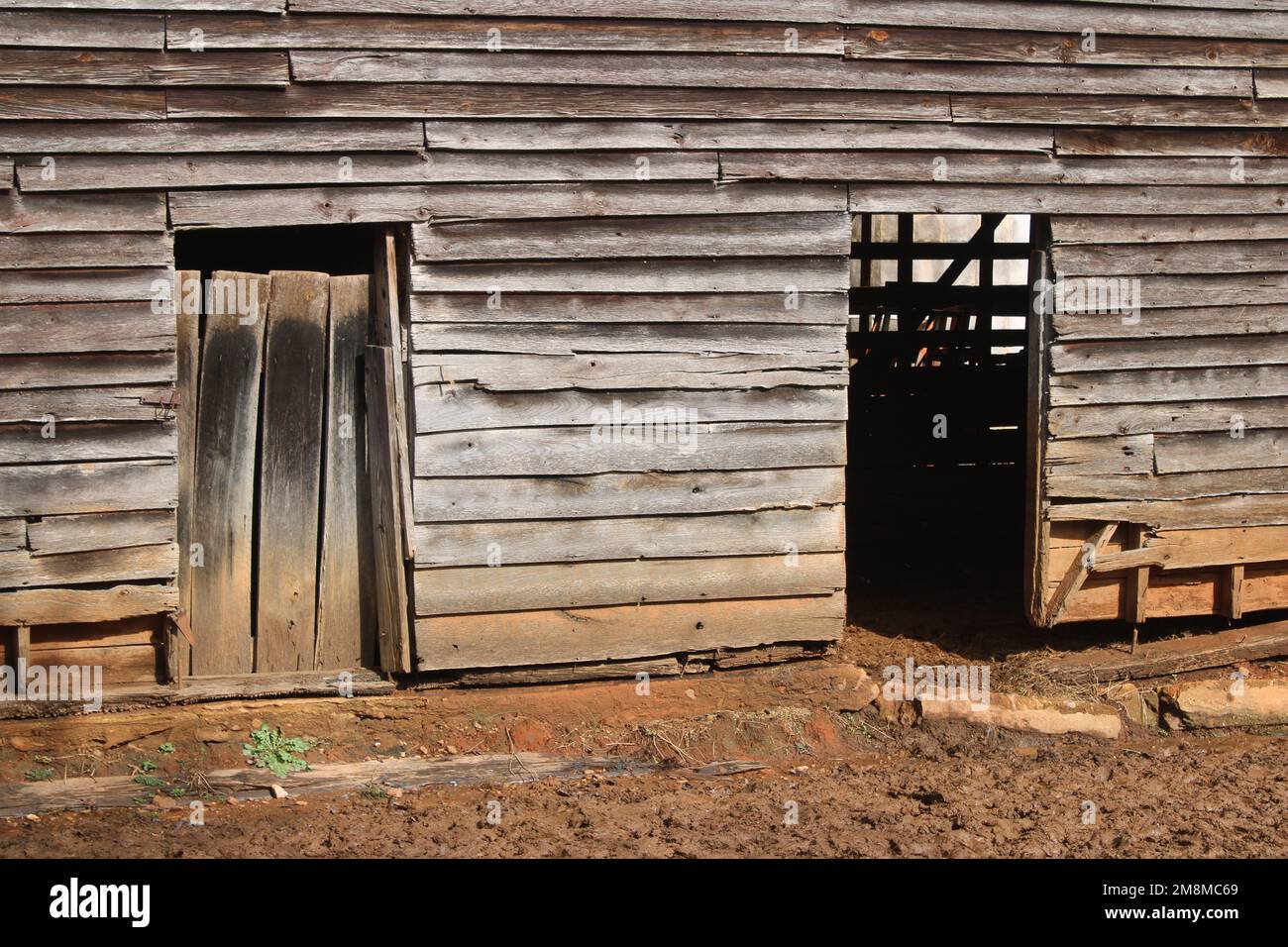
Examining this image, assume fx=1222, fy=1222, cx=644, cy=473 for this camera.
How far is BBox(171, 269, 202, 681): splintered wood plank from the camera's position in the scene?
19.0 feet

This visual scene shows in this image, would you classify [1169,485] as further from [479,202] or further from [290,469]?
[290,469]

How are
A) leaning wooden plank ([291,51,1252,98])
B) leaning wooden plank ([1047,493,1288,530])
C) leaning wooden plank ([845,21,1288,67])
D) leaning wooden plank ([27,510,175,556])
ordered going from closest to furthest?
leaning wooden plank ([27,510,175,556]) → leaning wooden plank ([291,51,1252,98]) → leaning wooden plank ([845,21,1288,67]) → leaning wooden plank ([1047,493,1288,530])

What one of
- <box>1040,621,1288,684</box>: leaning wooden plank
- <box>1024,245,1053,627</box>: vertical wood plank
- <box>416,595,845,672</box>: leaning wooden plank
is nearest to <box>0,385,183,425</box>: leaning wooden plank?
<box>416,595,845,672</box>: leaning wooden plank

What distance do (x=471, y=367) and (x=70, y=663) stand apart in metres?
2.32

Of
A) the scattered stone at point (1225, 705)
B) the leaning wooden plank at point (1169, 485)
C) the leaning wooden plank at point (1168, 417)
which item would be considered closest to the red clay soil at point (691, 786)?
the scattered stone at point (1225, 705)

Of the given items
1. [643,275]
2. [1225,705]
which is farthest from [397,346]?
[1225,705]

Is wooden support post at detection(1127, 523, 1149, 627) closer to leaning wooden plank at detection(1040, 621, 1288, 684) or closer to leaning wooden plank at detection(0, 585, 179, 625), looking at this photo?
leaning wooden plank at detection(1040, 621, 1288, 684)

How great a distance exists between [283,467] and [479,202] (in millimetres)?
1612

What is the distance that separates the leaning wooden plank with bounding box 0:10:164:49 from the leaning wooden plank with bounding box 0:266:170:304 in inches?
39.4

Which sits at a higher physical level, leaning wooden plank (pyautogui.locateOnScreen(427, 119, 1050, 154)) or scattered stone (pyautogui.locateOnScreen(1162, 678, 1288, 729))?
leaning wooden plank (pyautogui.locateOnScreen(427, 119, 1050, 154))

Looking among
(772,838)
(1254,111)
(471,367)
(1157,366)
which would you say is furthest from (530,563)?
(1254,111)

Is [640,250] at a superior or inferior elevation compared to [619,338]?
superior

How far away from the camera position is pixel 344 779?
19.1 ft

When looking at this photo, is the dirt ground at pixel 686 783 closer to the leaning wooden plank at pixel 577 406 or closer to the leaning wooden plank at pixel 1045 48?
the leaning wooden plank at pixel 577 406
